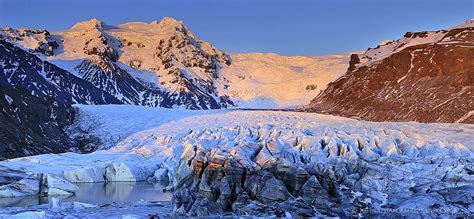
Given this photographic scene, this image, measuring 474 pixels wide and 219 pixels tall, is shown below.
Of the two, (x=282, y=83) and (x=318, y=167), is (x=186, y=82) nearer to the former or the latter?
(x=282, y=83)

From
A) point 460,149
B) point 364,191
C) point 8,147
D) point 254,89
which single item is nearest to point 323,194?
point 364,191

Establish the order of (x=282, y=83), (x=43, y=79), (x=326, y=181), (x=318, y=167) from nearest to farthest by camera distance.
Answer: (x=326, y=181) < (x=318, y=167) < (x=43, y=79) < (x=282, y=83)

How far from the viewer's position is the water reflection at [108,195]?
32125mm

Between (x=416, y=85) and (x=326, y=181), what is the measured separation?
2371 inches

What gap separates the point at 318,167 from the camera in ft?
97.6

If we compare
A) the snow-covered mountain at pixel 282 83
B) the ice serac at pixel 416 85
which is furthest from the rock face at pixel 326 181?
the snow-covered mountain at pixel 282 83

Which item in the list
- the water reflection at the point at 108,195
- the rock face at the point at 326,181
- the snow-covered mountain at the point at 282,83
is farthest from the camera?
the snow-covered mountain at the point at 282,83

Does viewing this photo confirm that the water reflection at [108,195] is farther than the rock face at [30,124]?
No

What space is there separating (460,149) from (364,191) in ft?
31.8

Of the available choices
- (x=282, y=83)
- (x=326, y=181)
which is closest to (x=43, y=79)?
(x=282, y=83)

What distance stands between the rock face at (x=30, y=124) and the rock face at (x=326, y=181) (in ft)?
92.8

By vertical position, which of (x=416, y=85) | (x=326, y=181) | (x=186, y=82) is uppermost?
(x=186, y=82)

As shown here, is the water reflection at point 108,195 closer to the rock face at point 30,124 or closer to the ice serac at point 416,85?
the rock face at point 30,124

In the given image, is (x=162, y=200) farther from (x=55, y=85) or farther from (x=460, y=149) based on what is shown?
(x=55, y=85)
